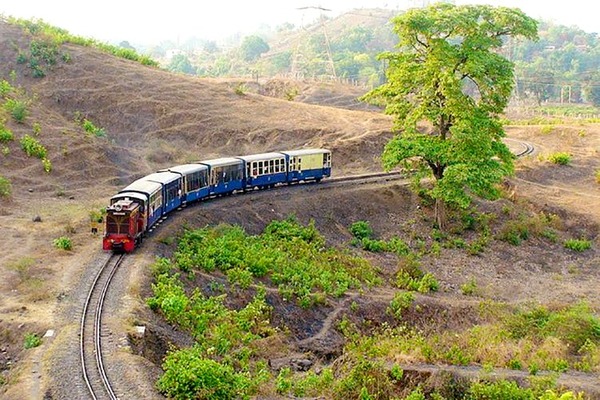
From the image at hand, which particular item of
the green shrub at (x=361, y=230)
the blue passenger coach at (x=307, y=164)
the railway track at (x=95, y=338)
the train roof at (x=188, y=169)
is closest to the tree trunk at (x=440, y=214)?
the green shrub at (x=361, y=230)

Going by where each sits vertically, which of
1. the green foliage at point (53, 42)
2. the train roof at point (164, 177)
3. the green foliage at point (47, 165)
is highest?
the green foliage at point (53, 42)

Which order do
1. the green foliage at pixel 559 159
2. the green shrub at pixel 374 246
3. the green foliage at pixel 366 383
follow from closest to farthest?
1. the green foliage at pixel 366 383
2. the green shrub at pixel 374 246
3. the green foliage at pixel 559 159

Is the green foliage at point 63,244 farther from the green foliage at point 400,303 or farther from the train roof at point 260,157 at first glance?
the green foliage at point 400,303

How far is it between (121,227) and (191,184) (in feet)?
29.1

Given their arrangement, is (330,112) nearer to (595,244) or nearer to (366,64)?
(595,244)

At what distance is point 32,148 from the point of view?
43688 mm

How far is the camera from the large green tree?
36.5 meters

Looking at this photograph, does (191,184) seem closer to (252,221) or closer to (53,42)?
(252,221)

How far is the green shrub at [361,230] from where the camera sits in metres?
39.1

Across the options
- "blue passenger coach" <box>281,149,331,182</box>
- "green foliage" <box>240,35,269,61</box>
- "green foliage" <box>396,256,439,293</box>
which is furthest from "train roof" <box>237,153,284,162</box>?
"green foliage" <box>240,35,269,61</box>

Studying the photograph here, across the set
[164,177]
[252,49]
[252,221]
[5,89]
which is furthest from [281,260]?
[252,49]

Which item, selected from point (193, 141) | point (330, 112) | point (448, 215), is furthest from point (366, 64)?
point (448, 215)

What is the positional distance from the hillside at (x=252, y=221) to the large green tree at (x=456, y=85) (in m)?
4.72

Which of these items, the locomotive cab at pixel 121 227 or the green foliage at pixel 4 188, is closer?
the locomotive cab at pixel 121 227
